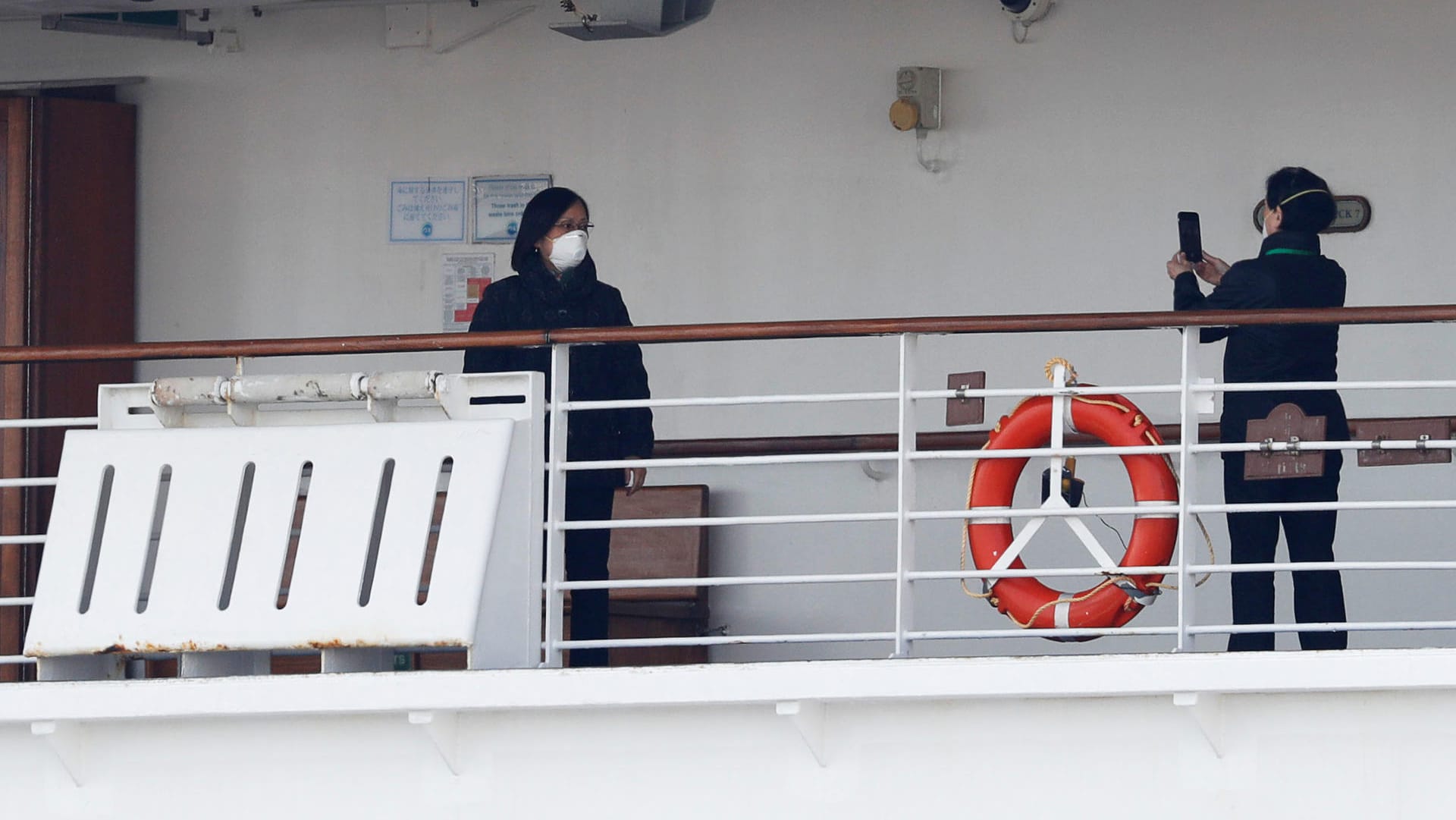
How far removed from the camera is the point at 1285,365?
4.25m

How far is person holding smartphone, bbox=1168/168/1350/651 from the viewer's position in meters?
4.20

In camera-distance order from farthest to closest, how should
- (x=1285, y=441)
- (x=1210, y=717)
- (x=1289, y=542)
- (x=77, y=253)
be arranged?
(x=77, y=253) < (x=1289, y=542) < (x=1285, y=441) < (x=1210, y=717)

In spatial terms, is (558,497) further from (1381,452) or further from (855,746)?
(1381,452)

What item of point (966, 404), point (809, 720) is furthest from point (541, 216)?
point (809, 720)

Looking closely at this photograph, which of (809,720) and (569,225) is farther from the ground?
(569,225)

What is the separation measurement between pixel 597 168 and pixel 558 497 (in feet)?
8.48

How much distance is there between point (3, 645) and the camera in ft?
19.9

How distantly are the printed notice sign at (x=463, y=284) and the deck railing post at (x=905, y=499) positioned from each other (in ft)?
9.20

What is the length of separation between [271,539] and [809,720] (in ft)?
4.09

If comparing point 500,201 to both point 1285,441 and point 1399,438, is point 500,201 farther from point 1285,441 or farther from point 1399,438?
point 1399,438

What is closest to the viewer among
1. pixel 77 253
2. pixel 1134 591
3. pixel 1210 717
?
pixel 1210 717

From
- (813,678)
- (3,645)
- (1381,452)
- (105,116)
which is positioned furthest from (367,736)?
(105,116)

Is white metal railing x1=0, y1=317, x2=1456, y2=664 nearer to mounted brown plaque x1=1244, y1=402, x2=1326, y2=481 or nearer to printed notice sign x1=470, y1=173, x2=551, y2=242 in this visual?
mounted brown plaque x1=1244, y1=402, x2=1326, y2=481

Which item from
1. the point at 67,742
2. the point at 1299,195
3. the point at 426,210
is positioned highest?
the point at 426,210
